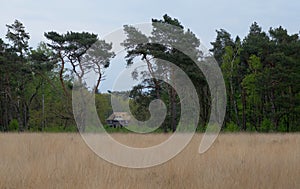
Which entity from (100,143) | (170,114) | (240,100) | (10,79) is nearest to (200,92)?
(170,114)

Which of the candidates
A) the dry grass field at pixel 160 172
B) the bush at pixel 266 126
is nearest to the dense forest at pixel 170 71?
the bush at pixel 266 126

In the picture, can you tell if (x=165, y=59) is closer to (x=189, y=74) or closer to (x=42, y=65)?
(x=189, y=74)

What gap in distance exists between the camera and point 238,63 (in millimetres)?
30000

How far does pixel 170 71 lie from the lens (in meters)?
18.7

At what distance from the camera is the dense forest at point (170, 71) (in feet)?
61.2

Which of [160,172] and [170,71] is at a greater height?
[170,71]

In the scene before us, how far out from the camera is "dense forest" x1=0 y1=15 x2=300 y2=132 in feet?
61.2

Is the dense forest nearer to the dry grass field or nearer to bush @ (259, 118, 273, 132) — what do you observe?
bush @ (259, 118, 273, 132)

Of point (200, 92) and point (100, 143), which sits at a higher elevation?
point (200, 92)

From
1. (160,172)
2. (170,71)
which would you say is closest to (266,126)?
(170,71)

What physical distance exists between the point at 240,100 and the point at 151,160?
27356 mm

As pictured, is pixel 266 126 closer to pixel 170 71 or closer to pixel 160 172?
pixel 170 71

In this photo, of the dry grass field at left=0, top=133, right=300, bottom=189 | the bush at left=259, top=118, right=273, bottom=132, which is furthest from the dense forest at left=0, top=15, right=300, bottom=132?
the dry grass field at left=0, top=133, right=300, bottom=189

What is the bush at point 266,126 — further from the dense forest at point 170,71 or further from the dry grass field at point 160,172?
the dry grass field at point 160,172
